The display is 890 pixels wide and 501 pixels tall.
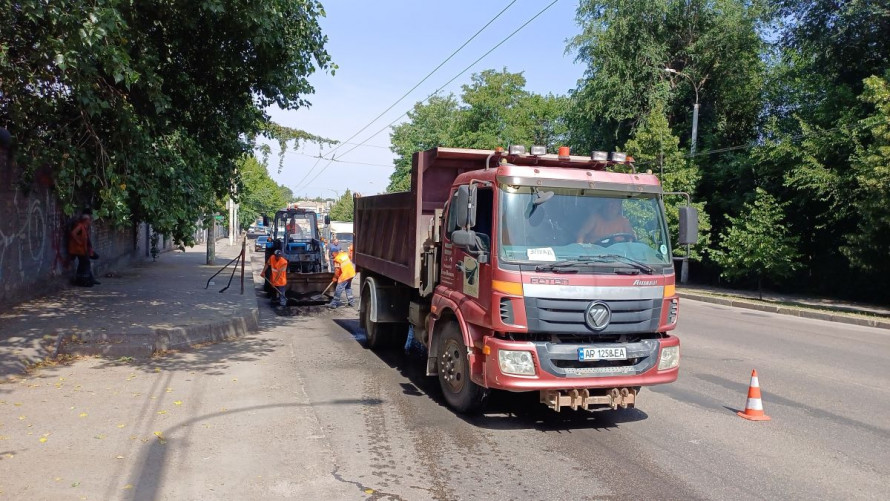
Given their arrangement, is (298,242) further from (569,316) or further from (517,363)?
→ (569,316)

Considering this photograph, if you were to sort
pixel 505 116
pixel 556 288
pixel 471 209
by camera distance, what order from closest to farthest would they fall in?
1. pixel 556 288
2. pixel 471 209
3. pixel 505 116

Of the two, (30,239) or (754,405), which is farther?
(30,239)

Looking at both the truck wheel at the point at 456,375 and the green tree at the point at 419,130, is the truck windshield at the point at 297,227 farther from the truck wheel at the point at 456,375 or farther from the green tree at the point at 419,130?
the green tree at the point at 419,130

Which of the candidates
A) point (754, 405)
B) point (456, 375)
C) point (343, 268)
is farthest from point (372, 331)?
point (754, 405)

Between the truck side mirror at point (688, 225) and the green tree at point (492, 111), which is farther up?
the green tree at point (492, 111)

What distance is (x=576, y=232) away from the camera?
627cm

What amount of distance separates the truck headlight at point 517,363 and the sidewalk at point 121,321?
5.91 meters

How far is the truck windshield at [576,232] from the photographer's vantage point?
6055 millimetres

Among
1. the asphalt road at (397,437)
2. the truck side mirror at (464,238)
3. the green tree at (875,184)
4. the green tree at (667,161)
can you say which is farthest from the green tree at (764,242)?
the truck side mirror at (464,238)

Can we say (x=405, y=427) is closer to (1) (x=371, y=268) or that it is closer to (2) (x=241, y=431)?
(2) (x=241, y=431)

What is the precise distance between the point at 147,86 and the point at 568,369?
24.6 feet

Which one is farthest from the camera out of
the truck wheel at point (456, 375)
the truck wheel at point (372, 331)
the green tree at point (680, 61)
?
the green tree at point (680, 61)

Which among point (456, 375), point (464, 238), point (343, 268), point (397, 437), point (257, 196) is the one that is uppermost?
point (257, 196)

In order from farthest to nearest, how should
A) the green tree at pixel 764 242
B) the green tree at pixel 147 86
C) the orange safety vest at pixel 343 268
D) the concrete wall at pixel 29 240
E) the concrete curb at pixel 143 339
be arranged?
the green tree at pixel 764 242 → the orange safety vest at pixel 343 268 → the concrete wall at pixel 29 240 → the concrete curb at pixel 143 339 → the green tree at pixel 147 86
